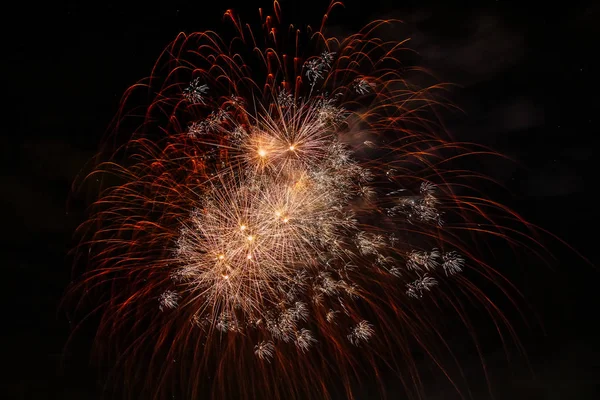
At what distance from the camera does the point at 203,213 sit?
1706 cm

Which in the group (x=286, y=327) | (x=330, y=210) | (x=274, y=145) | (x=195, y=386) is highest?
(x=274, y=145)

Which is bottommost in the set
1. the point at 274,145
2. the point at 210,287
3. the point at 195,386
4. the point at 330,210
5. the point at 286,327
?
the point at 195,386

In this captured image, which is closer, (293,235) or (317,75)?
(317,75)

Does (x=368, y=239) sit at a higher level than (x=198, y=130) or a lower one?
lower

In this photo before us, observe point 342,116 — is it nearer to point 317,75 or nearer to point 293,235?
point 317,75

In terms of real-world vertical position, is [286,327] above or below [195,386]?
above

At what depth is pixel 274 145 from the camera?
1622 centimetres

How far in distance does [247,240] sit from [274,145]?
2892 millimetres

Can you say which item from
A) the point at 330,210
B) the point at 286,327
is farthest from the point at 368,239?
the point at 286,327

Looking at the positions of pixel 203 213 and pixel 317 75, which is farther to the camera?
pixel 203 213

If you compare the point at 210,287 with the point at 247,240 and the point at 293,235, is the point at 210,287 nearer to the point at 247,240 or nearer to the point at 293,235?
the point at 247,240

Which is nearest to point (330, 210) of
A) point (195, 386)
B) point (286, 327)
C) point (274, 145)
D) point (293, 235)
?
point (293, 235)

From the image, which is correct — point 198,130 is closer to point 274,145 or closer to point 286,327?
point 274,145

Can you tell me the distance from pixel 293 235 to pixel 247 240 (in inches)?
53.4
